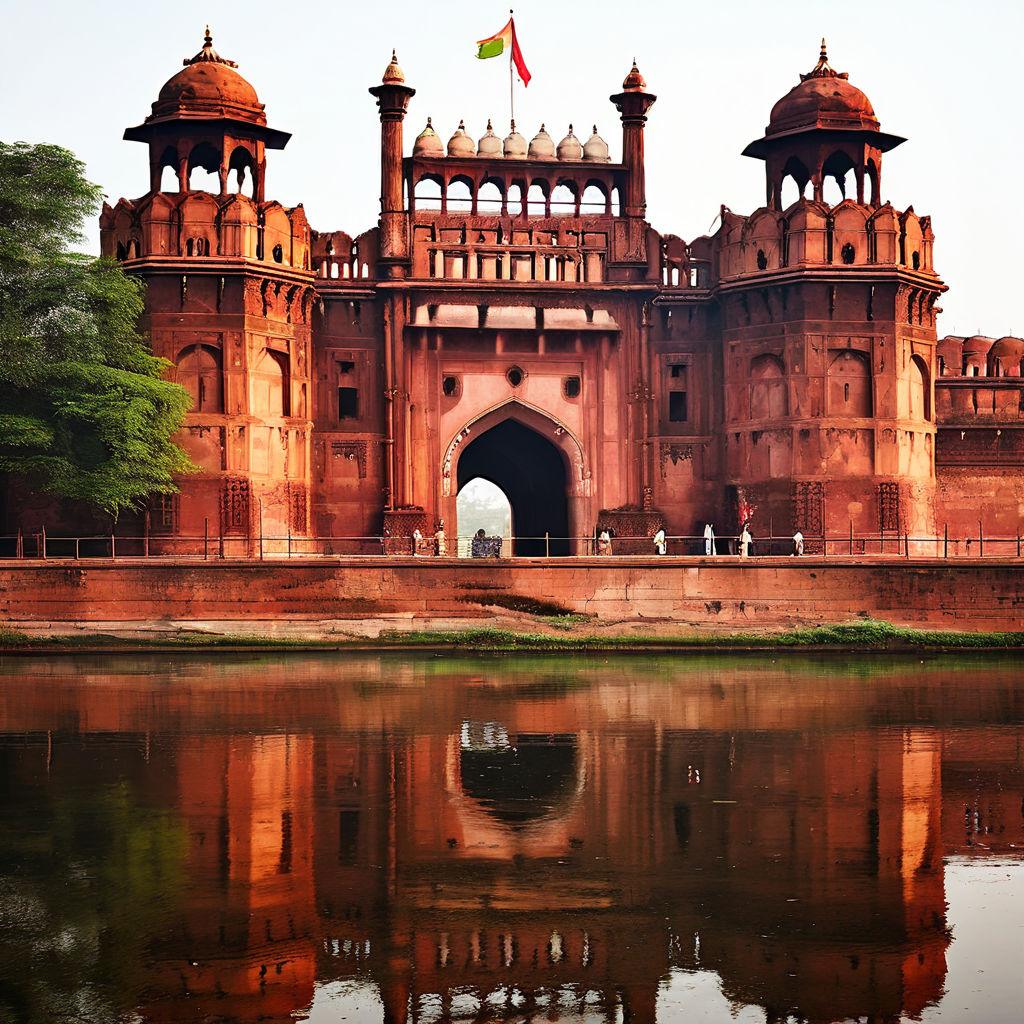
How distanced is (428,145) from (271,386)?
6.70m

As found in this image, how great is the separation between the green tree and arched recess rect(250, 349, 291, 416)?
1.82 metres

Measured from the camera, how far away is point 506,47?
34219mm

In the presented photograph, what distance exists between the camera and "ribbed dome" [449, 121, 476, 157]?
33.8 metres

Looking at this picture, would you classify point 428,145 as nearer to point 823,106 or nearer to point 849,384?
point 823,106

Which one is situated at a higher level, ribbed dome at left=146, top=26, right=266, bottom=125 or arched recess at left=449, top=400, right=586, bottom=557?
ribbed dome at left=146, top=26, right=266, bottom=125

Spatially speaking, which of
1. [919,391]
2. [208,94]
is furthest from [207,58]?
[919,391]

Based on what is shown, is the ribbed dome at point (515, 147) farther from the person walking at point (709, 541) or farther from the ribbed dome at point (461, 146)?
the person walking at point (709, 541)

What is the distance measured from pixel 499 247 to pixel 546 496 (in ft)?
22.6

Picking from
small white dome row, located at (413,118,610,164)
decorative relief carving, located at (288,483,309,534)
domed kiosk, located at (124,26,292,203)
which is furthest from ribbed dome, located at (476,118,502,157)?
decorative relief carving, located at (288,483,309,534)

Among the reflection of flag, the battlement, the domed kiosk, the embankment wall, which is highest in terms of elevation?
the reflection of flag

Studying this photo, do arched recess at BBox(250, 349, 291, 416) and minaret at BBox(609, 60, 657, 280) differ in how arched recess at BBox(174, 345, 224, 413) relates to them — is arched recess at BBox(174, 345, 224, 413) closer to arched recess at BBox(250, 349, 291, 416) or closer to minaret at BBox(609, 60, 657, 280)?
arched recess at BBox(250, 349, 291, 416)

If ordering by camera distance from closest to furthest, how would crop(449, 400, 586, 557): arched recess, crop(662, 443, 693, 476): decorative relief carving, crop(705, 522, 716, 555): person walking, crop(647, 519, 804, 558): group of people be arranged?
crop(647, 519, 804, 558): group of people
crop(705, 522, 716, 555): person walking
crop(449, 400, 586, 557): arched recess
crop(662, 443, 693, 476): decorative relief carving

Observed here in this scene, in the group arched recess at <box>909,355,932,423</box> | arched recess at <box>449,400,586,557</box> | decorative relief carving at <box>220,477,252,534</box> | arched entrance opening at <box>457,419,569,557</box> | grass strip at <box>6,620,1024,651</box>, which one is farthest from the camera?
arched entrance opening at <box>457,419,569,557</box>

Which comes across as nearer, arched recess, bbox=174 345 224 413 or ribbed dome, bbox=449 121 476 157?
arched recess, bbox=174 345 224 413
